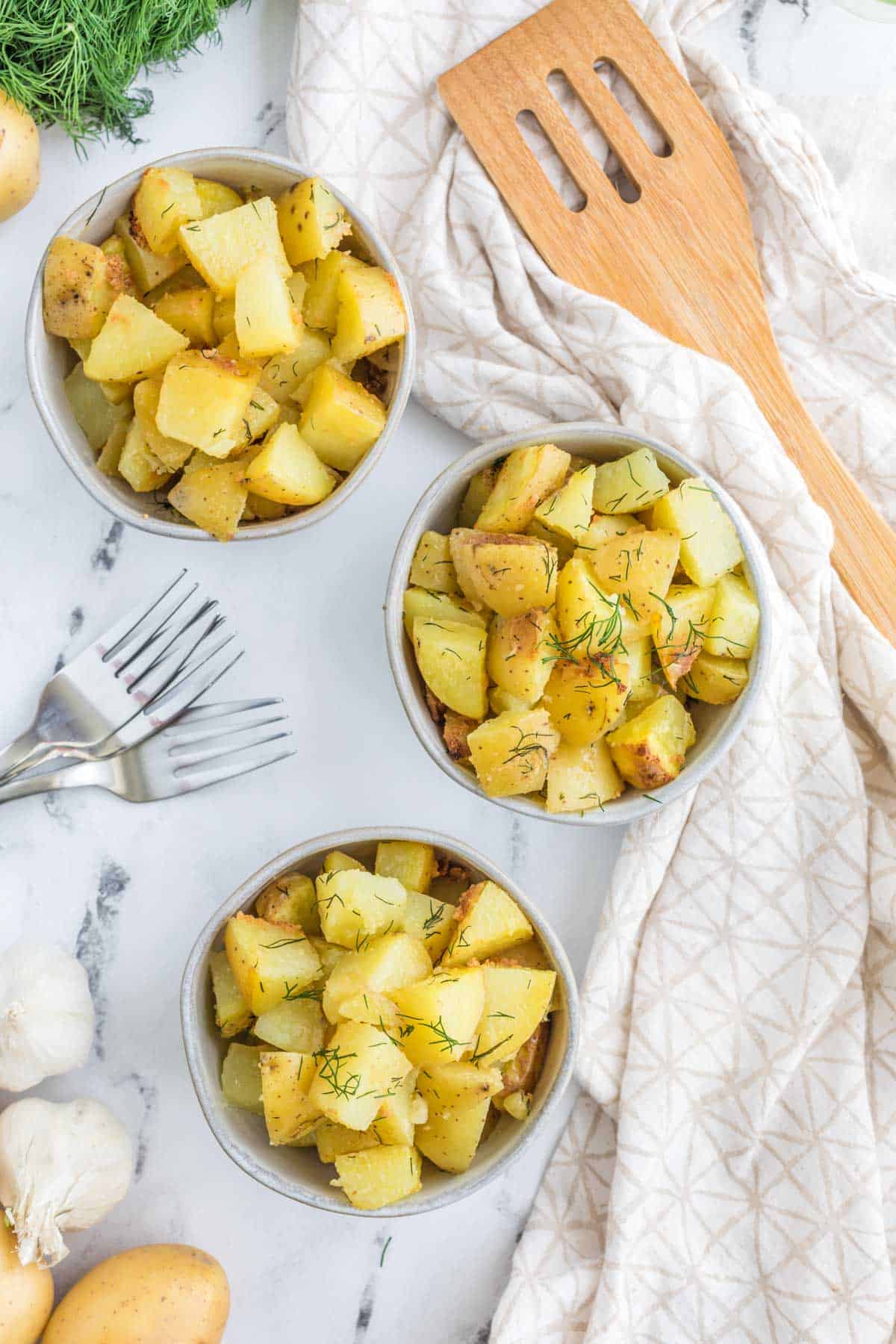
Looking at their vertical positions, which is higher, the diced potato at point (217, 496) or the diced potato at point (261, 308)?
the diced potato at point (261, 308)

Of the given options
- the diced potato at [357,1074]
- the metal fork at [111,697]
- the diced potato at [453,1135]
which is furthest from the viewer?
the metal fork at [111,697]

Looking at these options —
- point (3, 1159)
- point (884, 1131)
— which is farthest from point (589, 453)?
point (3, 1159)

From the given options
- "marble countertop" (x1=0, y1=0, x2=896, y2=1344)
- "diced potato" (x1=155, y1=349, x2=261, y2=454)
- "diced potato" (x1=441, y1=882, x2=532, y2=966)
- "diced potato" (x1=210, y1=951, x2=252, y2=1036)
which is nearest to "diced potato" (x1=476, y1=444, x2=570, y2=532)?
"marble countertop" (x1=0, y1=0, x2=896, y2=1344)

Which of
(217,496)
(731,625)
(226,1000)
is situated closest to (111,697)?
(217,496)

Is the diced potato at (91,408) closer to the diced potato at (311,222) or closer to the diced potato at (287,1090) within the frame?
the diced potato at (311,222)

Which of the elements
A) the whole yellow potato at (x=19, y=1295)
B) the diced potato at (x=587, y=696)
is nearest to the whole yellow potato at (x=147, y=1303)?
the whole yellow potato at (x=19, y=1295)

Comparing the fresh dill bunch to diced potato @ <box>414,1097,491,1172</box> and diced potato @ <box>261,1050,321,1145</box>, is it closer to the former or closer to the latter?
diced potato @ <box>261,1050,321,1145</box>
